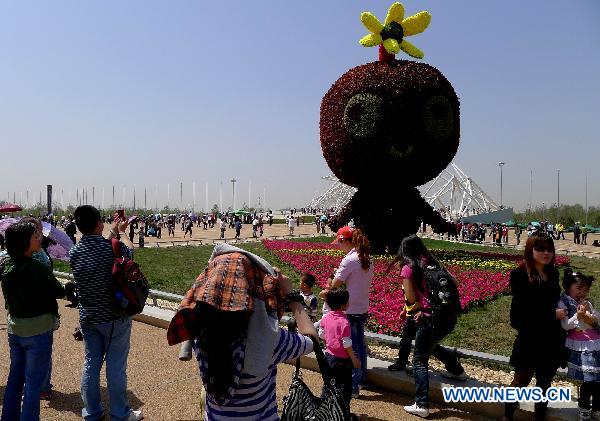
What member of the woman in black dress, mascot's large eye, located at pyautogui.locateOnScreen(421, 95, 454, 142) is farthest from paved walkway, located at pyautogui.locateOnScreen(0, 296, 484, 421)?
mascot's large eye, located at pyautogui.locateOnScreen(421, 95, 454, 142)

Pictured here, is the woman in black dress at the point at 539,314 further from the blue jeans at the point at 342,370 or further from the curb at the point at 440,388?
the blue jeans at the point at 342,370

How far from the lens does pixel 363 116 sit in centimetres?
1564

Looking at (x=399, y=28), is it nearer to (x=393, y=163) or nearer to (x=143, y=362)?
(x=393, y=163)

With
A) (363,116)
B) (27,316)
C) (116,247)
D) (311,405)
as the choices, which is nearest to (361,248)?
(311,405)

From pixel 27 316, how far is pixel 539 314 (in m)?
4.23

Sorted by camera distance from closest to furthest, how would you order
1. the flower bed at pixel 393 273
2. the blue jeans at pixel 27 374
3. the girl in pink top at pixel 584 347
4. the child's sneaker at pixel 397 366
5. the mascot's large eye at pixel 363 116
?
the blue jeans at pixel 27 374 → the girl in pink top at pixel 584 347 → the child's sneaker at pixel 397 366 → the flower bed at pixel 393 273 → the mascot's large eye at pixel 363 116

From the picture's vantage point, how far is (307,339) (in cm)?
284

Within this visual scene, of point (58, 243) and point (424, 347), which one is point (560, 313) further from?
point (58, 243)

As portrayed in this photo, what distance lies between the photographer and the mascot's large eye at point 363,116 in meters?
15.4

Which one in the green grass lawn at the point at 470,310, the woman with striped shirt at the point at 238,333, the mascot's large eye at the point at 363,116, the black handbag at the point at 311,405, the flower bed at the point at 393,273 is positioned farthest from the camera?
the mascot's large eye at the point at 363,116

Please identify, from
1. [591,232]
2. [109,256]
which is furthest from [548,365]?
[591,232]

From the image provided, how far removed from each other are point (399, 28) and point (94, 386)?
15.2 metres

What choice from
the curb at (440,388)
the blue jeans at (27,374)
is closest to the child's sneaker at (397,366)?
the curb at (440,388)

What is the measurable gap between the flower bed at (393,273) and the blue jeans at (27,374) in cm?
335
